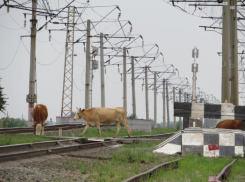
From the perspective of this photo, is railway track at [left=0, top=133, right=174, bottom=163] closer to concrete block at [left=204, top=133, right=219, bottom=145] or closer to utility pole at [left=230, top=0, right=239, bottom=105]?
concrete block at [left=204, top=133, right=219, bottom=145]

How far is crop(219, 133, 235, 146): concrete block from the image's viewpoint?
659 inches

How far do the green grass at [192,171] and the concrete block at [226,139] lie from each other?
1.50m

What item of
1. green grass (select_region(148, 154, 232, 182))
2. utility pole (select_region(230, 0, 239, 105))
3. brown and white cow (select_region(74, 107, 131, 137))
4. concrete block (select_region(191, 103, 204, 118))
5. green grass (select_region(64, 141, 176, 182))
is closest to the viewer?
green grass (select_region(148, 154, 232, 182))

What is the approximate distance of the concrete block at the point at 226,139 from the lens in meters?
16.8

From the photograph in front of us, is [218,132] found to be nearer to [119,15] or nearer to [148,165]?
[148,165]

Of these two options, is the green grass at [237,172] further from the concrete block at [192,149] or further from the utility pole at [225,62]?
the utility pole at [225,62]

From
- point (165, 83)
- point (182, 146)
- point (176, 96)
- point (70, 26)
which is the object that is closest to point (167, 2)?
point (182, 146)

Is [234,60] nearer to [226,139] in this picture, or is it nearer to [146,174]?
[226,139]

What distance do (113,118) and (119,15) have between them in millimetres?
20274

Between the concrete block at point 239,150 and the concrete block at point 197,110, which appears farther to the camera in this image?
the concrete block at point 197,110

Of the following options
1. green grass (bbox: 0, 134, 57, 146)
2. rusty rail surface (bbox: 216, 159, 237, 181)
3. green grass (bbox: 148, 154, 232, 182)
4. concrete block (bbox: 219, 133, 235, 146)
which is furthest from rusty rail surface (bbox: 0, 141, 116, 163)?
rusty rail surface (bbox: 216, 159, 237, 181)

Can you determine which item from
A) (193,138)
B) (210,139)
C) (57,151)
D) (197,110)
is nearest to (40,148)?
(57,151)

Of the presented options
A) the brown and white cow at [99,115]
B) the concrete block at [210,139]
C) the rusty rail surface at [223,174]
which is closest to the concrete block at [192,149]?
the concrete block at [210,139]

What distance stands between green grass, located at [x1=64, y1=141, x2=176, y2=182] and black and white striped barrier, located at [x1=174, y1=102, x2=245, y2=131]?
9.71 ft
